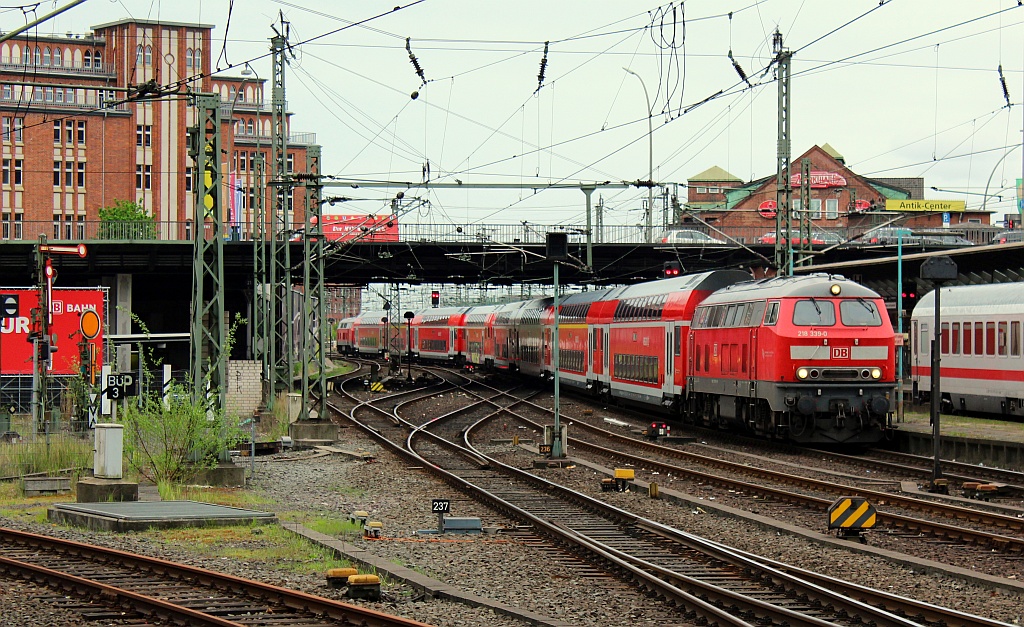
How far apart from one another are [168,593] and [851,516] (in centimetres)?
774

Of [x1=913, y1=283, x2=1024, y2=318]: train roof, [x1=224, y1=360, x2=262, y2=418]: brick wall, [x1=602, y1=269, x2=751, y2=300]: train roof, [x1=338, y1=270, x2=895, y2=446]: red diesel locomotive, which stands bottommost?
[x1=224, y1=360, x2=262, y2=418]: brick wall

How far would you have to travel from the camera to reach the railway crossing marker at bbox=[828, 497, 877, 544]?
47.9 feet

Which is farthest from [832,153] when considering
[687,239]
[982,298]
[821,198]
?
[982,298]

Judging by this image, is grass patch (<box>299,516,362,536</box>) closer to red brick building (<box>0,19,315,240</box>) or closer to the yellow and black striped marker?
the yellow and black striped marker

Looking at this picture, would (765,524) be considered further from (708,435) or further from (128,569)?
(708,435)

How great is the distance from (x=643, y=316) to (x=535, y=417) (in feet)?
17.9

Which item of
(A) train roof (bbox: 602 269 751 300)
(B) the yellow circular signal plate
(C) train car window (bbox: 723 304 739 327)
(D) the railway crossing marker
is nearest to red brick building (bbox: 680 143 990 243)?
(A) train roof (bbox: 602 269 751 300)

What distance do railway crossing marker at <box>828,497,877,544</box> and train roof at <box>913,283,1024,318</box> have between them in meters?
16.4

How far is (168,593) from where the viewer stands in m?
11.5

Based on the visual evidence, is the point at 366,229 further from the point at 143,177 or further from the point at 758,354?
the point at 143,177

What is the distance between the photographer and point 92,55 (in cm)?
10512

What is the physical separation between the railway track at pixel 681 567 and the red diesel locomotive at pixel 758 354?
646cm

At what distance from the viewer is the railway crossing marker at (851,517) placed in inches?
574

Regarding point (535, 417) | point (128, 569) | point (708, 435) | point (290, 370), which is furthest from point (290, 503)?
point (535, 417)
